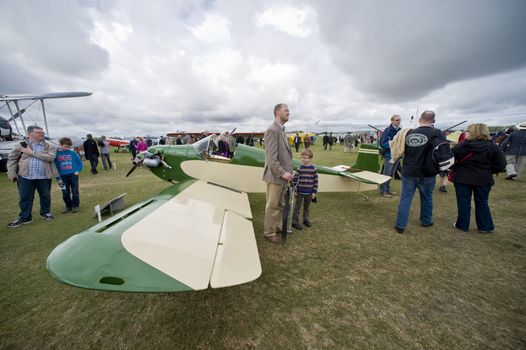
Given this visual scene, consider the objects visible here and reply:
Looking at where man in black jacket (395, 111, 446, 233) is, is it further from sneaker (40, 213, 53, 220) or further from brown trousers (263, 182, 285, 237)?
sneaker (40, 213, 53, 220)

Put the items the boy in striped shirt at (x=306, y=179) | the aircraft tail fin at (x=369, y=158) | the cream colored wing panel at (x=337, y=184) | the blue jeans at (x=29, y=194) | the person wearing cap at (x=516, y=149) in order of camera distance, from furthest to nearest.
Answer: the person wearing cap at (x=516, y=149)
the aircraft tail fin at (x=369, y=158)
the cream colored wing panel at (x=337, y=184)
the blue jeans at (x=29, y=194)
the boy in striped shirt at (x=306, y=179)

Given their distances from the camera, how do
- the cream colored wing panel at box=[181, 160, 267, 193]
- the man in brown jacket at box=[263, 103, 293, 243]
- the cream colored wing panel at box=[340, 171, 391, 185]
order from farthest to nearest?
the cream colored wing panel at box=[340, 171, 391, 185]
the cream colored wing panel at box=[181, 160, 267, 193]
the man in brown jacket at box=[263, 103, 293, 243]

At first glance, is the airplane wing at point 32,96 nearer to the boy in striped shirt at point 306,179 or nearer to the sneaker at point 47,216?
the sneaker at point 47,216

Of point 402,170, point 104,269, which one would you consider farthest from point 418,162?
point 104,269

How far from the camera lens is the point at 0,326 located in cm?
182

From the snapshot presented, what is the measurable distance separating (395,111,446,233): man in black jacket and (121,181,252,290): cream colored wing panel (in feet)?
9.26

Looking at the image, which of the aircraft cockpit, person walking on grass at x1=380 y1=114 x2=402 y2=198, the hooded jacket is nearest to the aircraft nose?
the aircraft cockpit

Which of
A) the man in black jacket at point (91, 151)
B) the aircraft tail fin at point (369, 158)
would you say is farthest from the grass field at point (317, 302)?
the man in black jacket at point (91, 151)

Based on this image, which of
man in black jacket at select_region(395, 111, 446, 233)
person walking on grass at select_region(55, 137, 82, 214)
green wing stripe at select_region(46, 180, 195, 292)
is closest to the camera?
green wing stripe at select_region(46, 180, 195, 292)

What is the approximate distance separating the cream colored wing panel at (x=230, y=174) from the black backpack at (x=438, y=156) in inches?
113

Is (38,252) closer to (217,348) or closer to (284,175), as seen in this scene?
(217,348)

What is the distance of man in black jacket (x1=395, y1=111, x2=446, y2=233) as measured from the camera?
3.14 metres

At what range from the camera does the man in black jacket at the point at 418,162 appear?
10.3 ft

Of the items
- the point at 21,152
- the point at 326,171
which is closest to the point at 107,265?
the point at 326,171
